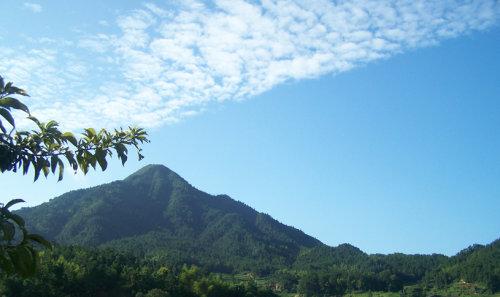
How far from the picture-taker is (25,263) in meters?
3.70

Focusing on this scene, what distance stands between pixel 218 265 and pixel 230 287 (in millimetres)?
81756

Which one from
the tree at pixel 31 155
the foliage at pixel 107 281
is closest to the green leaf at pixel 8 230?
the tree at pixel 31 155

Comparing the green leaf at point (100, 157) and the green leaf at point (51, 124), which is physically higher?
the green leaf at point (51, 124)

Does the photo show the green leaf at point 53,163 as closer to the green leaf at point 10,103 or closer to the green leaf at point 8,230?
the green leaf at point 10,103

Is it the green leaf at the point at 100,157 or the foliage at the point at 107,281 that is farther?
the foliage at the point at 107,281

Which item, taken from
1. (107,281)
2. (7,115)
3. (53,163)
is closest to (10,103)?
(7,115)

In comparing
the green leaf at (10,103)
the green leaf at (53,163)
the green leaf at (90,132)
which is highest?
the green leaf at (90,132)

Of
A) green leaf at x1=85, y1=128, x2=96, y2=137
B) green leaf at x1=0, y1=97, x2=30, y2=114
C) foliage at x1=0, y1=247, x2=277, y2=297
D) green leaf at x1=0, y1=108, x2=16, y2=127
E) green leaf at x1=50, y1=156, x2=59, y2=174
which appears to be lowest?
foliage at x1=0, y1=247, x2=277, y2=297

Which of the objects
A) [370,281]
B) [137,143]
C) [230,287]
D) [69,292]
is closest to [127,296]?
[69,292]

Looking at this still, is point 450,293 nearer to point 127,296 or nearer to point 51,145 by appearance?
point 127,296

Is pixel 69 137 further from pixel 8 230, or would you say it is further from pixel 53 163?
pixel 8 230

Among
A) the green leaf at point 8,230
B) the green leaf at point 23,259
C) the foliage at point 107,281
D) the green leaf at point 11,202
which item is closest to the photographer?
the green leaf at point 8,230

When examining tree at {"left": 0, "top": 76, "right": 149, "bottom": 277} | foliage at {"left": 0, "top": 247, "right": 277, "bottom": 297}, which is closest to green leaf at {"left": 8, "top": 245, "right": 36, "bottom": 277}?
tree at {"left": 0, "top": 76, "right": 149, "bottom": 277}

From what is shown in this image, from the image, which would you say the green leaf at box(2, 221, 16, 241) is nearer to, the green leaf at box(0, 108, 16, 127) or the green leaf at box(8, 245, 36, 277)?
the green leaf at box(8, 245, 36, 277)
